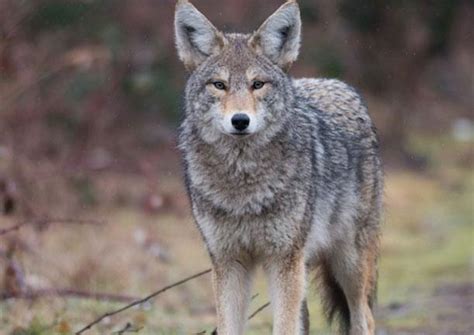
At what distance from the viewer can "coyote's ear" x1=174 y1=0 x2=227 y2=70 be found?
7949mm

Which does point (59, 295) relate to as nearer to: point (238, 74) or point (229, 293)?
point (229, 293)

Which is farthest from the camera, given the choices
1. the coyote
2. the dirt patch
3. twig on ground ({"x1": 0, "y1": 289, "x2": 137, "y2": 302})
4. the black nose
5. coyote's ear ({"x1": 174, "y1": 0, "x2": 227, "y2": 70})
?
the dirt patch

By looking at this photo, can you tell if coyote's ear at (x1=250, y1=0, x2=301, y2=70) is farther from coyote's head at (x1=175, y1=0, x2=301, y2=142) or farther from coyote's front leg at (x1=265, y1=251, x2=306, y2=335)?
coyote's front leg at (x1=265, y1=251, x2=306, y2=335)

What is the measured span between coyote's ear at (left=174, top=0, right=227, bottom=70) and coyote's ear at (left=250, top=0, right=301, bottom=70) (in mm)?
237

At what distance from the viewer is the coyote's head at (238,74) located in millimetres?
Answer: 7602

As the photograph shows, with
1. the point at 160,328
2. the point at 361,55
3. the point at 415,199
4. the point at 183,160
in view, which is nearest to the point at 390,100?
the point at 361,55

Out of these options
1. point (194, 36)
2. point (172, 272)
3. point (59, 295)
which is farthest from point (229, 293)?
point (172, 272)

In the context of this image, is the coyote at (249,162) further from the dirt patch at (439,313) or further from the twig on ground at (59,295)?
the dirt patch at (439,313)

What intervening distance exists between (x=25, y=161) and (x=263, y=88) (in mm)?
5790

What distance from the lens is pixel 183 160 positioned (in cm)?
826

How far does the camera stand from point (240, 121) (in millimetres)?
7473

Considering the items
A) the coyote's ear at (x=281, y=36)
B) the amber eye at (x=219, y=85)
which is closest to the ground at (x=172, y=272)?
the amber eye at (x=219, y=85)

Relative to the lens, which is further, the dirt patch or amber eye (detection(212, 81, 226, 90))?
the dirt patch

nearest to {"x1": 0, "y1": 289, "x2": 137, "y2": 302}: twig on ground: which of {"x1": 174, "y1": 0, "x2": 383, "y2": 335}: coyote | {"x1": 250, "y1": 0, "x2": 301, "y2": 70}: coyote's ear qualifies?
{"x1": 174, "y1": 0, "x2": 383, "y2": 335}: coyote
